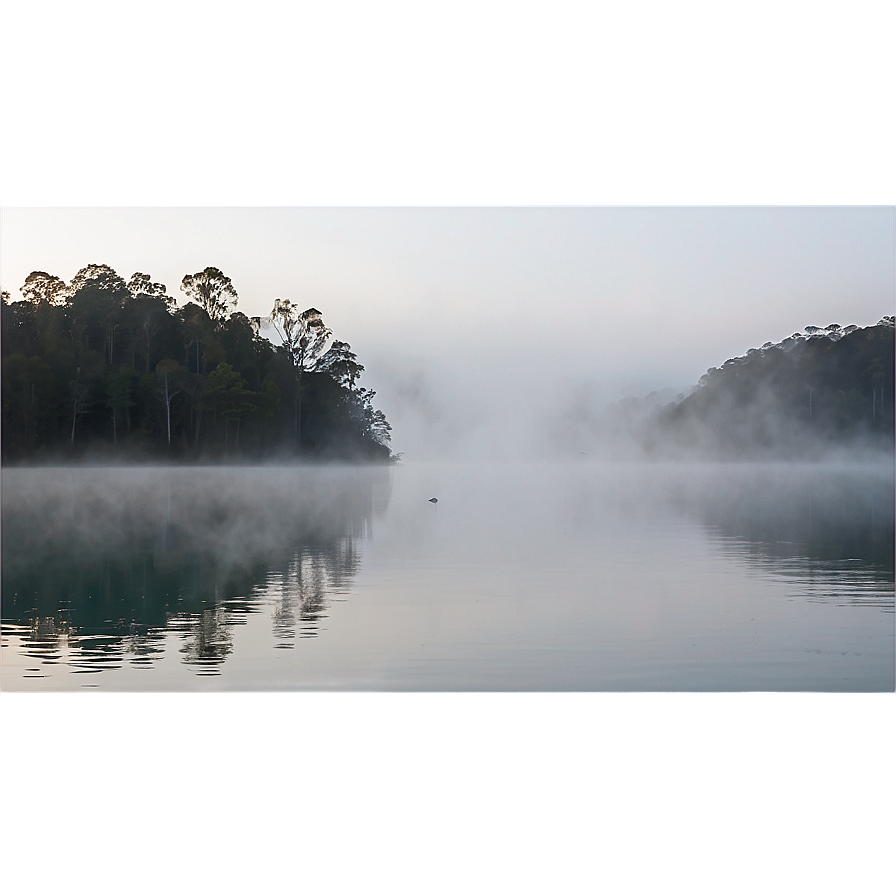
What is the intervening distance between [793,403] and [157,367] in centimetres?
368

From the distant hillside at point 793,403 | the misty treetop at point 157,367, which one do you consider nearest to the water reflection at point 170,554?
the misty treetop at point 157,367

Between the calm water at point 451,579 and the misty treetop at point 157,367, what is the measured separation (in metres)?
0.21

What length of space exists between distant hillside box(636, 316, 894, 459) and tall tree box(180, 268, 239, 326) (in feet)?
8.52

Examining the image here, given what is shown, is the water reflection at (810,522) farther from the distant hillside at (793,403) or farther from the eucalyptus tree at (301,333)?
the eucalyptus tree at (301,333)

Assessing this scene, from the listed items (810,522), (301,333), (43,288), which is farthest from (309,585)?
(810,522)

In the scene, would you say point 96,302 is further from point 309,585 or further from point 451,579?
point 451,579

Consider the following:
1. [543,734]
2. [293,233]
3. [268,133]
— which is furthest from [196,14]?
[543,734]

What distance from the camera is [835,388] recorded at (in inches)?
235

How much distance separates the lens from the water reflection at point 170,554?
5.56 meters

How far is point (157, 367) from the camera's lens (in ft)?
19.8

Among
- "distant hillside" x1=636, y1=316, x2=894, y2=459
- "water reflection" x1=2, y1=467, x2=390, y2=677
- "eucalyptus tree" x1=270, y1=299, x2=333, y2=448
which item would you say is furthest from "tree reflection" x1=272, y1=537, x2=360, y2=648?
"distant hillside" x1=636, y1=316, x2=894, y2=459

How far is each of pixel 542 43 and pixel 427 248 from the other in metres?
1.32

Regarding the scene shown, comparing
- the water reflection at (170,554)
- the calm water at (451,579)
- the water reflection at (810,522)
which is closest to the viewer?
the calm water at (451,579)

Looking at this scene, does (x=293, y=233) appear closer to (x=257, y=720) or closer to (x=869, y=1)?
(x=257, y=720)
